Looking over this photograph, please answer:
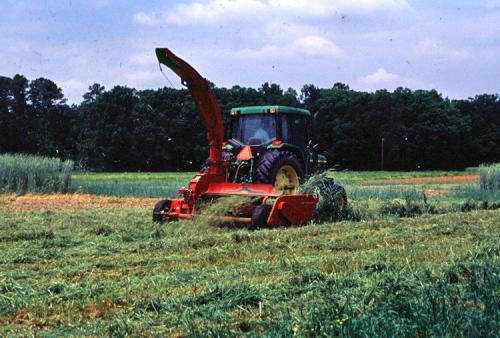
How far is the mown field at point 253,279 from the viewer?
449cm

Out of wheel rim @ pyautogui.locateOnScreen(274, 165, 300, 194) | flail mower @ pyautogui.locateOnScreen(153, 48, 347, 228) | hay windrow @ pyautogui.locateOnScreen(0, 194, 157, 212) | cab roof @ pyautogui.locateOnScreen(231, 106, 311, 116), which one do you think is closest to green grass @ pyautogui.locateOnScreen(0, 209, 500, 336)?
flail mower @ pyautogui.locateOnScreen(153, 48, 347, 228)

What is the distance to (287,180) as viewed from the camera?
1313 cm

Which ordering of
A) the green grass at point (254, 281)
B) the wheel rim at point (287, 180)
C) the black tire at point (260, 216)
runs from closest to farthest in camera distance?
1. the green grass at point (254, 281)
2. the black tire at point (260, 216)
3. the wheel rim at point (287, 180)

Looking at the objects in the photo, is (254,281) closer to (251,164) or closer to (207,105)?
(251,164)

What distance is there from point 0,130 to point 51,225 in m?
53.8

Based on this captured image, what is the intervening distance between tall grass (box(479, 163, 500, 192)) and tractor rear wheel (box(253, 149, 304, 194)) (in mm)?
13607

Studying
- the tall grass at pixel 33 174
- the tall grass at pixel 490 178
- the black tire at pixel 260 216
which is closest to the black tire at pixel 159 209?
the black tire at pixel 260 216

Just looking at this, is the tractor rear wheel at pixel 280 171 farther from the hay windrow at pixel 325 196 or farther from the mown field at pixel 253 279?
the mown field at pixel 253 279

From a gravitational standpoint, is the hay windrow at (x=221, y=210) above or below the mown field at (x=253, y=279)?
above

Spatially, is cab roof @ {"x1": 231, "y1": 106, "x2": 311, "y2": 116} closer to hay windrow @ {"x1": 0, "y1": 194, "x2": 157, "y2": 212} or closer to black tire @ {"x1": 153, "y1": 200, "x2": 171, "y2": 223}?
black tire @ {"x1": 153, "y1": 200, "x2": 171, "y2": 223}

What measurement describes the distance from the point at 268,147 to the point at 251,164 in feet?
1.60

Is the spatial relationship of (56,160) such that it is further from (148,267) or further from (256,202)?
(148,267)

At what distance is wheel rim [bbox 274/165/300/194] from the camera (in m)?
12.9

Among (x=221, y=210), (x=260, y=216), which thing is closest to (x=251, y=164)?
(x=221, y=210)
